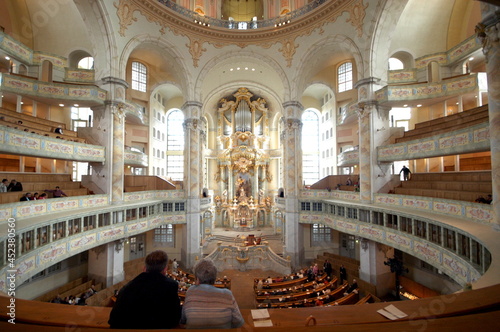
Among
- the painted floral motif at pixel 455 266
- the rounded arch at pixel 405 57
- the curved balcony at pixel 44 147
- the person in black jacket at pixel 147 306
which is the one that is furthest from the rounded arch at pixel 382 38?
the curved balcony at pixel 44 147

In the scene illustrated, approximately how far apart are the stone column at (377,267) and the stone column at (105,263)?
14433mm

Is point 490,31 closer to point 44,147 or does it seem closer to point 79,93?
point 44,147

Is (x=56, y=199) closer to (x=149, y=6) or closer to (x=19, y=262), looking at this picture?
(x=19, y=262)

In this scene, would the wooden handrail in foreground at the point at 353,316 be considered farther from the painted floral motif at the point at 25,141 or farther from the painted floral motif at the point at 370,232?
the painted floral motif at the point at 370,232

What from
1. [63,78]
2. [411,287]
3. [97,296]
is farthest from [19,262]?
[411,287]

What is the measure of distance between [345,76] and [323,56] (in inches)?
147

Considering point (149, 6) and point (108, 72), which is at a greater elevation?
point (149, 6)

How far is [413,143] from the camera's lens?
12.3 meters

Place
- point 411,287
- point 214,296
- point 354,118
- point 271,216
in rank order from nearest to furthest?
point 214,296
point 411,287
point 354,118
point 271,216

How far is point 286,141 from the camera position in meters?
19.9

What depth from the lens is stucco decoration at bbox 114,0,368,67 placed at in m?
15.8

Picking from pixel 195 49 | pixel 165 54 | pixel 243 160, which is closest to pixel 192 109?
pixel 165 54

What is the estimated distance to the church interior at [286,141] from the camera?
31.3 feet

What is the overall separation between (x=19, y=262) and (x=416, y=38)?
25381mm
